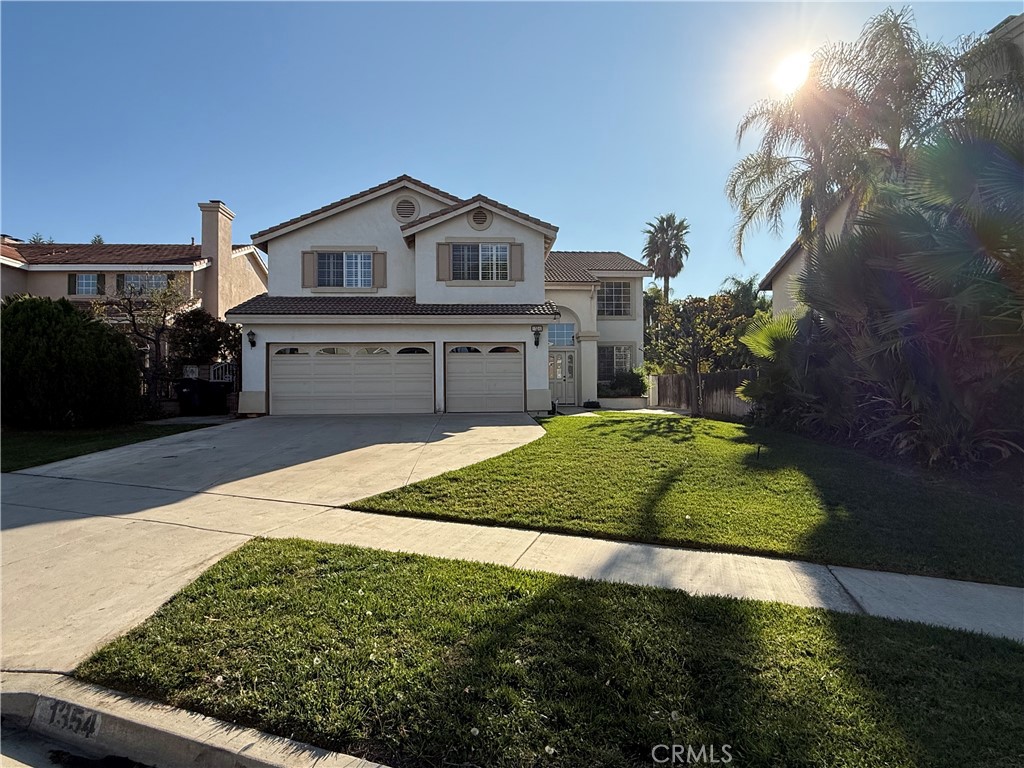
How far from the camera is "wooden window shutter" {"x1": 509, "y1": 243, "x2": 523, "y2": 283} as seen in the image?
18.6 meters

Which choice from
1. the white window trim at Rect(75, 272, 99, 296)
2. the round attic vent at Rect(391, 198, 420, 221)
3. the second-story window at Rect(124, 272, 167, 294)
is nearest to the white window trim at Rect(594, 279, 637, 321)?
the round attic vent at Rect(391, 198, 420, 221)

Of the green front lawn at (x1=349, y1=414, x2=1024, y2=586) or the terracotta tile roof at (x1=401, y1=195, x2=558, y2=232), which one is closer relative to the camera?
the green front lawn at (x1=349, y1=414, x2=1024, y2=586)

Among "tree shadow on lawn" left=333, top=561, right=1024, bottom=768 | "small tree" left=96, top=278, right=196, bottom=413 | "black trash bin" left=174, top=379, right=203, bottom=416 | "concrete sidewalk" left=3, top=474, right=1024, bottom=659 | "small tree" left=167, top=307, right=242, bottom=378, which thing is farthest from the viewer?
"small tree" left=167, top=307, right=242, bottom=378

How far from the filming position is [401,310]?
57.3ft

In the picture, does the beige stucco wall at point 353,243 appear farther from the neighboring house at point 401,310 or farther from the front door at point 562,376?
the front door at point 562,376

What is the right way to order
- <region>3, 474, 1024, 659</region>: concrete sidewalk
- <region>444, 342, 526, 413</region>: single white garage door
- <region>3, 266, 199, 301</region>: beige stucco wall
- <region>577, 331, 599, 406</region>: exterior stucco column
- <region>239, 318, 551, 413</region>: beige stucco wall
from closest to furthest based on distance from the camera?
<region>3, 474, 1024, 659</region>: concrete sidewalk, <region>239, 318, 551, 413</region>: beige stucco wall, <region>444, 342, 526, 413</region>: single white garage door, <region>577, 331, 599, 406</region>: exterior stucco column, <region>3, 266, 199, 301</region>: beige stucco wall

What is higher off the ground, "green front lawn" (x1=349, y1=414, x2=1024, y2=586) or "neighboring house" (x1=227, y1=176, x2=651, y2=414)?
"neighboring house" (x1=227, y1=176, x2=651, y2=414)

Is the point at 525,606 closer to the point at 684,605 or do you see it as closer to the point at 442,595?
the point at 442,595

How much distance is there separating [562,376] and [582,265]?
5998 mm

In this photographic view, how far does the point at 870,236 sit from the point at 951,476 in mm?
4136

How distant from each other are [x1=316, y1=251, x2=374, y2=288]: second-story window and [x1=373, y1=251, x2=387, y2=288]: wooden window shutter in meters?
0.16

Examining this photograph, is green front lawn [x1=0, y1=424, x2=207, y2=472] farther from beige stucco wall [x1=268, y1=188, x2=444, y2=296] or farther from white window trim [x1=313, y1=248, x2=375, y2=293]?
white window trim [x1=313, y1=248, x2=375, y2=293]

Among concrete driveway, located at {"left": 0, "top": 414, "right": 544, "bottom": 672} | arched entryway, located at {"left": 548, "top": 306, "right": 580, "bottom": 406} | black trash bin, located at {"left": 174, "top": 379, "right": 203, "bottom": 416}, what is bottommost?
concrete driveway, located at {"left": 0, "top": 414, "right": 544, "bottom": 672}

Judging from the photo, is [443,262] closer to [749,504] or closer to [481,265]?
[481,265]
